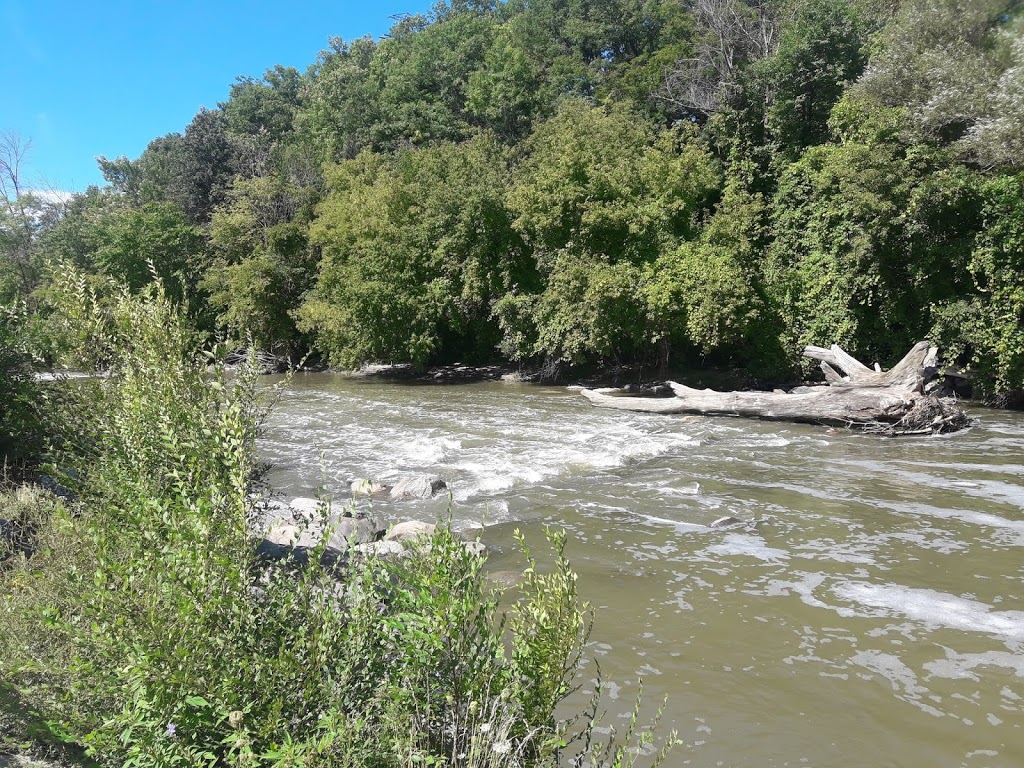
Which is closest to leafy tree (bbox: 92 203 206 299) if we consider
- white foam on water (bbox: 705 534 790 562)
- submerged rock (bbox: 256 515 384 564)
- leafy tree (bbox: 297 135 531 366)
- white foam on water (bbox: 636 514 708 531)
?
leafy tree (bbox: 297 135 531 366)

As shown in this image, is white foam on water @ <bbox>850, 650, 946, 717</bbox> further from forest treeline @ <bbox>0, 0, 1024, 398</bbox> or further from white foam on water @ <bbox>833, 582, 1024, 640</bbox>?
forest treeline @ <bbox>0, 0, 1024, 398</bbox>

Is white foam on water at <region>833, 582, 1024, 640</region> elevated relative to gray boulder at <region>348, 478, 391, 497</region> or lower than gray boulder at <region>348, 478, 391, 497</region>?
lower

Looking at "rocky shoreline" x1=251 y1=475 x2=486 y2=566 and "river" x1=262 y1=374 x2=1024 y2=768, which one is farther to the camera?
"river" x1=262 y1=374 x2=1024 y2=768

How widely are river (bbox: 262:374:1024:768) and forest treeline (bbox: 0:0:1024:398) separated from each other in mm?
5407

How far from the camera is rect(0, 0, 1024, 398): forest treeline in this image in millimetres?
17766

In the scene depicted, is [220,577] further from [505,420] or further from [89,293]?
[505,420]

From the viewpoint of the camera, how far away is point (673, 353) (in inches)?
1009

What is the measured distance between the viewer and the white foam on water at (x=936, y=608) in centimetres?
625

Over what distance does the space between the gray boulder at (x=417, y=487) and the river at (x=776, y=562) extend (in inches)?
15.1

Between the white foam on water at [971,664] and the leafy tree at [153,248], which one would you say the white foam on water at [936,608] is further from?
the leafy tree at [153,248]

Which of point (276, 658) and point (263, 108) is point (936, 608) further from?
point (263, 108)

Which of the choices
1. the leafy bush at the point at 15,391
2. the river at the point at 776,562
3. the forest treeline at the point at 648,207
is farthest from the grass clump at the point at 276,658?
the leafy bush at the point at 15,391

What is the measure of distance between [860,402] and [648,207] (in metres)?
12.0

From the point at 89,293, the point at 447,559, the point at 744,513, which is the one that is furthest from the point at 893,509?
the point at 89,293
